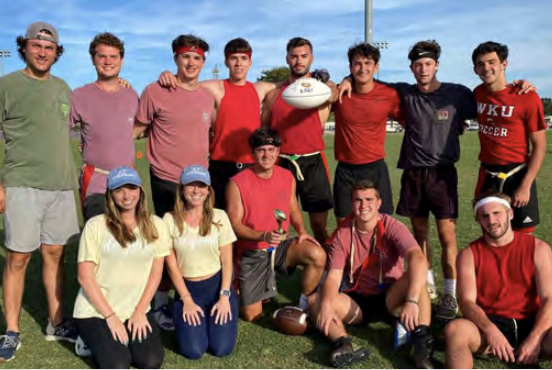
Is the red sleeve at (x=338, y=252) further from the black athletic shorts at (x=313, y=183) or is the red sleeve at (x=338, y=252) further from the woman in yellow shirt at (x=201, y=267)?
the black athletic shorts at (x=313, y=183)

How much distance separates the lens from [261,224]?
186 inches

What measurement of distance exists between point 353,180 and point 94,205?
2457mm

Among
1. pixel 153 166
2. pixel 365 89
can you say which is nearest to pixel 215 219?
pixel 153 166

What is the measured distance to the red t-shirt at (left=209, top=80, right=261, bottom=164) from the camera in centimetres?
521

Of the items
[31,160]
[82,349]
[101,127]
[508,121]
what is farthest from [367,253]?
[31,160]

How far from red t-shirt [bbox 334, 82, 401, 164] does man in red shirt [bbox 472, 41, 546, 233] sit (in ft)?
2.78

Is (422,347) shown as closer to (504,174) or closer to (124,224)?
(504,174)

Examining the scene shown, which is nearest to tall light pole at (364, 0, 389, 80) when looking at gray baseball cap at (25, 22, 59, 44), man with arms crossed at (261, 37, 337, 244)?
man with arms crossed at (261, 37, 337, 244)

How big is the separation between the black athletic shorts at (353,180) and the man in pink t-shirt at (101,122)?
2.08 metres

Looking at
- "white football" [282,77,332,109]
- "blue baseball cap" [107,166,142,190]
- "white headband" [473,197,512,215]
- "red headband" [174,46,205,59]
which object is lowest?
"white headband" [473,197,512,215]

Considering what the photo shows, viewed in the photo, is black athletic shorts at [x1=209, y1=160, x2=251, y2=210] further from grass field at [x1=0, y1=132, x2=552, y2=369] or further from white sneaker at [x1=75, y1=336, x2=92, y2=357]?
white sneaker at [x1=75, y1=336, x2=92, y2=357]

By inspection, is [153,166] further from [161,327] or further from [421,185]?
[421,185]

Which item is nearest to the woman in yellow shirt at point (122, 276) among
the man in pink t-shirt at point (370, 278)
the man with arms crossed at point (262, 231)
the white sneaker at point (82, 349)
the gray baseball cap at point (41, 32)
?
the white sneaker at point (82, 349)

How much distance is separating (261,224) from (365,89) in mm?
1722
